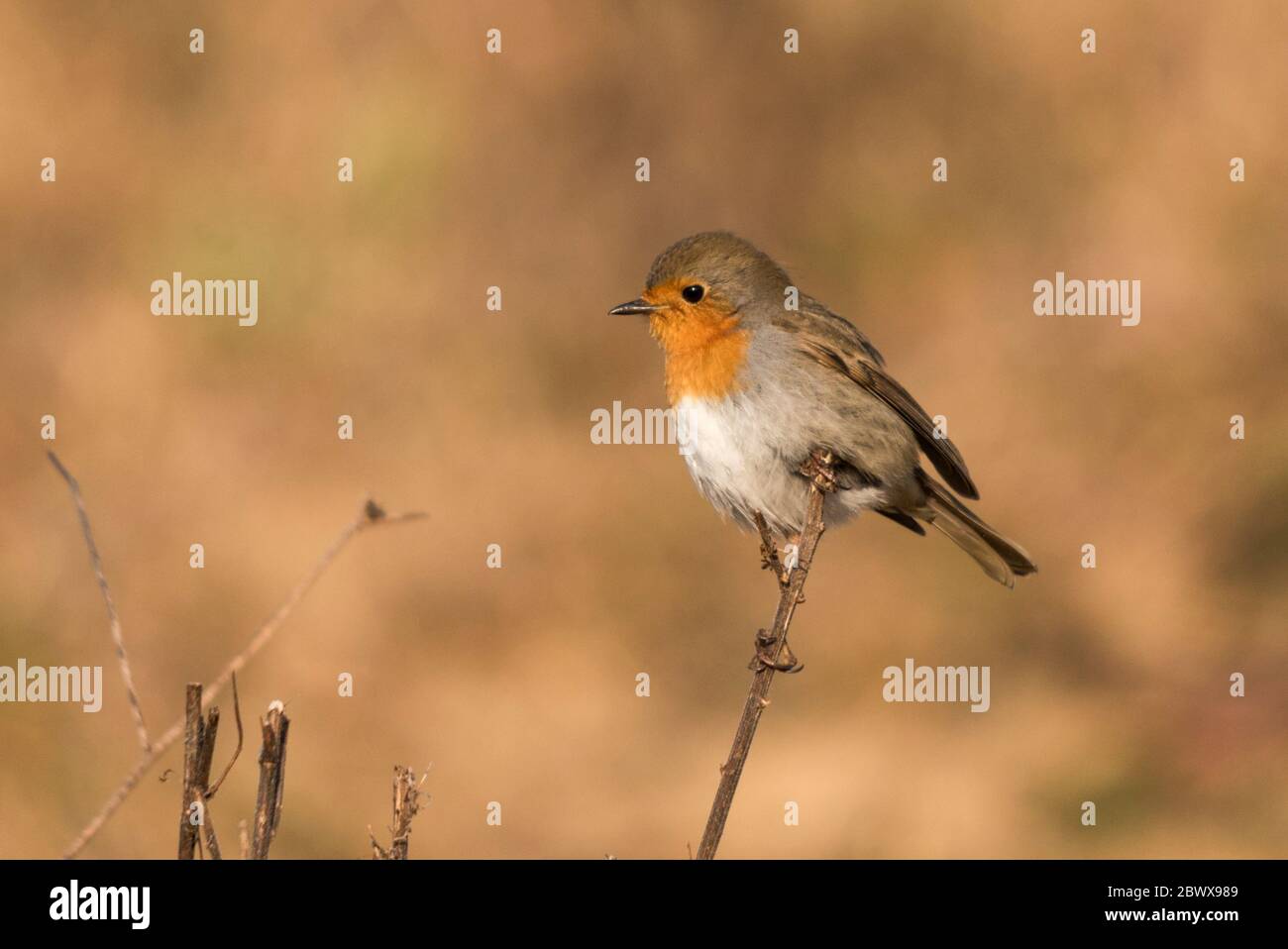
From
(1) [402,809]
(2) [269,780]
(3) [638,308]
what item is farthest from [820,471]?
(2) [269,780]

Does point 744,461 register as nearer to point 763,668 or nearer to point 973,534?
point 973,534

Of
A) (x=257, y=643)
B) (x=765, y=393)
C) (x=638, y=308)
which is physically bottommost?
(x=257, y=643)

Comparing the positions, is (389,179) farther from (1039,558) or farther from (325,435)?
(1039,558)

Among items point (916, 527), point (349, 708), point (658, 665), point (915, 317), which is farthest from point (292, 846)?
point (915, 317)

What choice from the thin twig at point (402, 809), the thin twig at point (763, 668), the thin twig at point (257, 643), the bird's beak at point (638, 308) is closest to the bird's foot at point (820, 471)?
the thin twig at point (763, 668)

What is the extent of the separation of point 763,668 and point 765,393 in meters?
Result: 2.06

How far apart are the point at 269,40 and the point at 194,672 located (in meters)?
4.53

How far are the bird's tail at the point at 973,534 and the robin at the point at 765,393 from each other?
254mm

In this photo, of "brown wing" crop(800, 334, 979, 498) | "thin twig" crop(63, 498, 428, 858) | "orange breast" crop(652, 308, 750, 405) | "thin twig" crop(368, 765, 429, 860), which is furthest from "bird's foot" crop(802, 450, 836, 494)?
"thin twig" crop(63, 498, 428, 858)

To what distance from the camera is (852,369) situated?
562 centimetres

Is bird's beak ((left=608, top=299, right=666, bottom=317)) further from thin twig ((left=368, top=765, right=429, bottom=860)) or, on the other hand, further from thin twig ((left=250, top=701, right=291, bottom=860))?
thin twig ((left=250, top=701, right=291, bottom=860))

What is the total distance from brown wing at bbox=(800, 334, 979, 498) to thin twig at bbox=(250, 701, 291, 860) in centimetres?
363

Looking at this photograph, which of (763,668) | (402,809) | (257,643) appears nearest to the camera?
(257,643)

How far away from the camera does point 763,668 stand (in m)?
3.31
